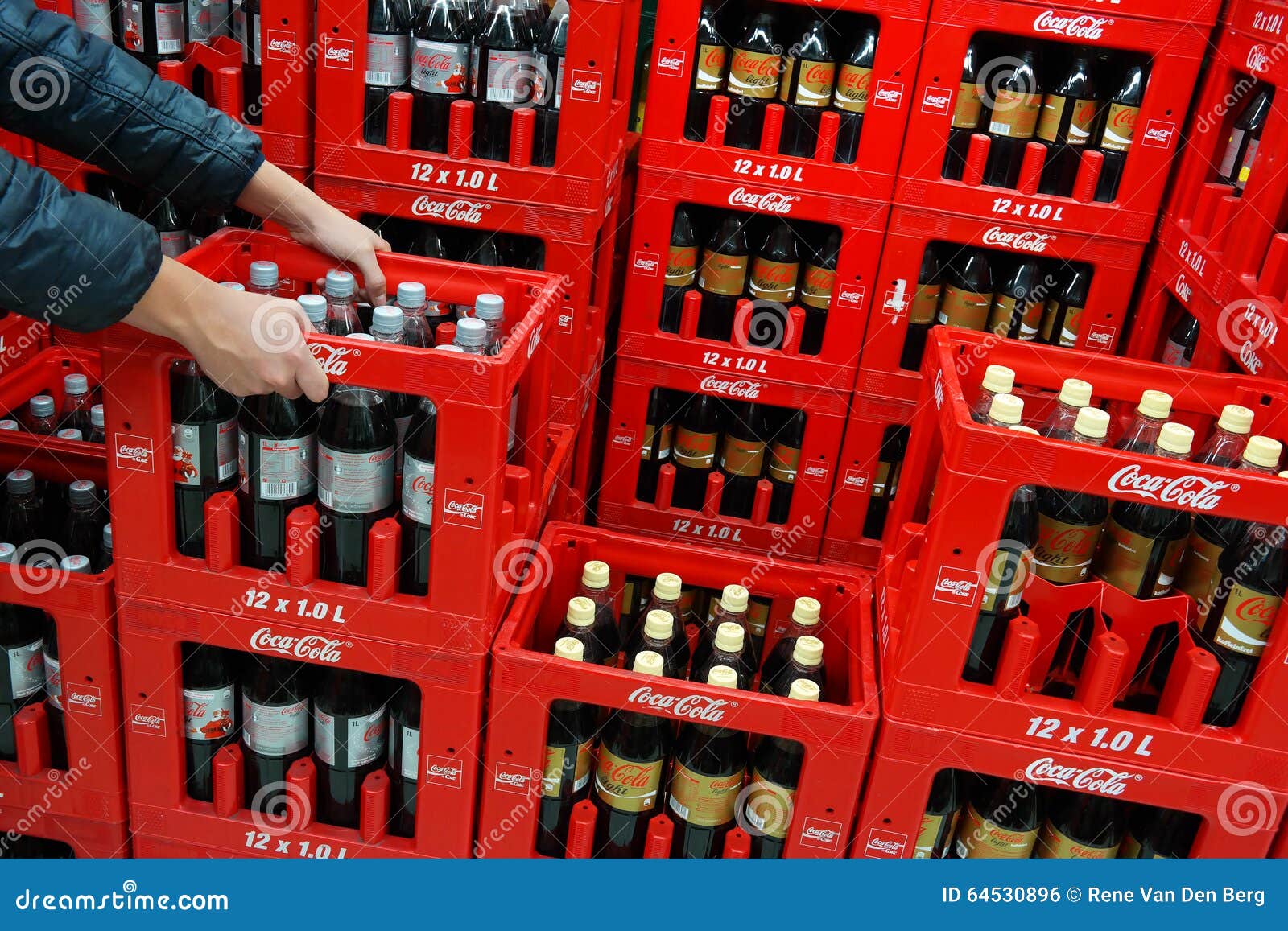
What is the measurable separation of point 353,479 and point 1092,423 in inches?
44.8

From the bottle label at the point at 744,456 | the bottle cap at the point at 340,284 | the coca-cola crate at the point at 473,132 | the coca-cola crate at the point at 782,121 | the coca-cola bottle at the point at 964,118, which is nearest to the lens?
Answer: the bottle cap at the point at 340,284

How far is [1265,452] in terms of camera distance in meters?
1.76

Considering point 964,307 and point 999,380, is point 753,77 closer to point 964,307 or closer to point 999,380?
point 964,307

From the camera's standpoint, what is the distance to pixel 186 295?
5.27 feet

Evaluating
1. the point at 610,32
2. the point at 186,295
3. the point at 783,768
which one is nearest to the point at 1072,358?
the point at 783,768

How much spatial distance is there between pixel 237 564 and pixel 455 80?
119cm

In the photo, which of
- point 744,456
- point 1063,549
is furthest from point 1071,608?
point 744,456

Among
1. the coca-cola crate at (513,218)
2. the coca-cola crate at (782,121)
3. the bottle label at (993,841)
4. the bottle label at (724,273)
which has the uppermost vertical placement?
the coca-cola crate at (782,121)

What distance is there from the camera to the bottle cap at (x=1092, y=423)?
5.89 feet

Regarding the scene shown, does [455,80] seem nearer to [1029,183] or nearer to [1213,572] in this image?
[1029,183]

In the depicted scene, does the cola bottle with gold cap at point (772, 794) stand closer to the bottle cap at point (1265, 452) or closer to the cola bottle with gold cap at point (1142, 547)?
the cola bottle with gold cap at point (1142, 547)

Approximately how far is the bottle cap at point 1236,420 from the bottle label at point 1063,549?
9.7 inches

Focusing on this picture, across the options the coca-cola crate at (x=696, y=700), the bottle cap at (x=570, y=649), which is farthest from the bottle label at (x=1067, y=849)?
the bottle cap at (x=570, y=649)

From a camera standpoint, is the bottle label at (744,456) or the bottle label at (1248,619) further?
the bottle label at (744,456)
